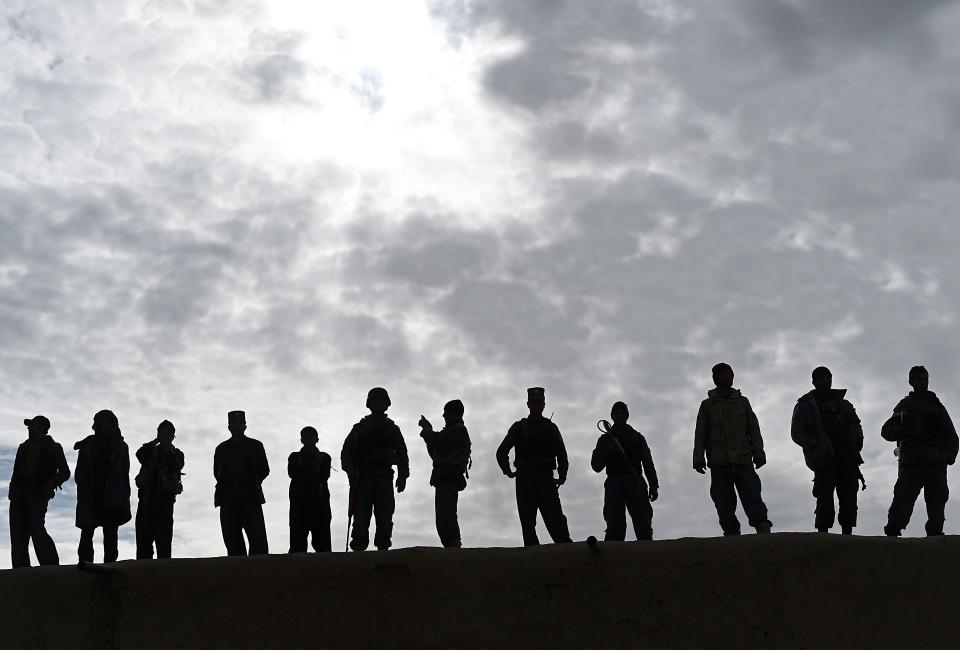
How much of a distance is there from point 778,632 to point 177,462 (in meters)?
6.35

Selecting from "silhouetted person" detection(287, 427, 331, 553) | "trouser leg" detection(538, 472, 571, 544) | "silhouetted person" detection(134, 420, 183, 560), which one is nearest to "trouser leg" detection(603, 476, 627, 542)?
"trouser leg" detection(538, 472, 571, 544)

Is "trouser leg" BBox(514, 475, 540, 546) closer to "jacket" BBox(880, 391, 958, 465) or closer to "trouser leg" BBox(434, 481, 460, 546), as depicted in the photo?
"trouser leg" BBox(434, 481, 460, 546)

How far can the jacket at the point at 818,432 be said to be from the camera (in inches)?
348

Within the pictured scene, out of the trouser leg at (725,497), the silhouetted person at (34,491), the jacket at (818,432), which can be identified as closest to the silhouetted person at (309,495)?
the silhouetted person at (34,491)

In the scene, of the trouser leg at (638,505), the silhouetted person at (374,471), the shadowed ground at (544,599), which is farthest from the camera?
the trouser leg at (638,505)

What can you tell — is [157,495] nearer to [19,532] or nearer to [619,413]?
[19,532]

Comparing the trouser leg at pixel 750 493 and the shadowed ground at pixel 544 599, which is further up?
the trouser leg at pixel 750 493

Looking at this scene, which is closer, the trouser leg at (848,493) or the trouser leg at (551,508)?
the trouser leg at (848,493)

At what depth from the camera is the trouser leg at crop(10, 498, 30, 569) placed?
32.4 feet

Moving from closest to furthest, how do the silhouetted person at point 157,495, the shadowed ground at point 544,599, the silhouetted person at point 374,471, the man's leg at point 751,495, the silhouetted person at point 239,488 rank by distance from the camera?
the shadowed ground at point 544,599 < the man's leg at point 751,495 < the silhouetted person at point 374,471 < the silhouetted person at point 239,488 < the silhouetted person at point 157,495

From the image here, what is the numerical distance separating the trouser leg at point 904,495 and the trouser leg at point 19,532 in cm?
763

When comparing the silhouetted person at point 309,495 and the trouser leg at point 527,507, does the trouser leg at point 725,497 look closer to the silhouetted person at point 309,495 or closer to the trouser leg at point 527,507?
the trouser leg at point 527,507

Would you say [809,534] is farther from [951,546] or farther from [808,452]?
[808,452]

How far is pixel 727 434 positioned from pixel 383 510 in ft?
9.63
